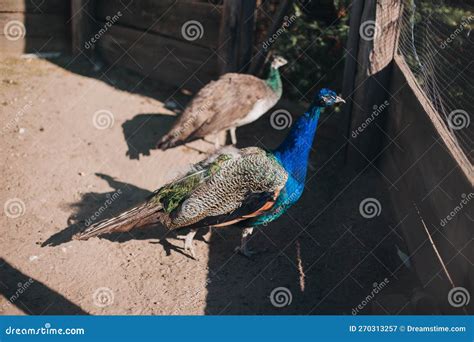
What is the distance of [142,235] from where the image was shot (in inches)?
206

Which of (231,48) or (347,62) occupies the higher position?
(347,62)

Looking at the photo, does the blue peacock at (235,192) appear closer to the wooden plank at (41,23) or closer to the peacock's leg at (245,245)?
the peacock's leg at (245,245)

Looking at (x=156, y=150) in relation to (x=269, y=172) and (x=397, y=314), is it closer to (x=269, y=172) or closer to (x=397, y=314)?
(x=269, y=172)

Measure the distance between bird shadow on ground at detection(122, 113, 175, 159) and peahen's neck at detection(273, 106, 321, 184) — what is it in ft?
6.41

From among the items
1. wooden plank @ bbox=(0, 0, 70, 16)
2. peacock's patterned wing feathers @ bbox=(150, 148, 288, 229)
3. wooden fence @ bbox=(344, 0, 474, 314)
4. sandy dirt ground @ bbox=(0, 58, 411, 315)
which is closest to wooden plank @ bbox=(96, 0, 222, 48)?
wooden plank @ bbox=(0, 0, 70, 16)

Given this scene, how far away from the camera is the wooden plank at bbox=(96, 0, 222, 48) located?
711 cm

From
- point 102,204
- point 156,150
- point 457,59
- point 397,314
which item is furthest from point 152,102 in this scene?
point 397,314

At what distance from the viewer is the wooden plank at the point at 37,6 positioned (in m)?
7.83

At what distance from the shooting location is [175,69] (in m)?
7.53

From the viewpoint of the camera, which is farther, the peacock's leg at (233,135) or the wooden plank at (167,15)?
the wooden plank at (167,15)

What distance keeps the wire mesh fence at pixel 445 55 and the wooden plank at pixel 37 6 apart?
171 inches

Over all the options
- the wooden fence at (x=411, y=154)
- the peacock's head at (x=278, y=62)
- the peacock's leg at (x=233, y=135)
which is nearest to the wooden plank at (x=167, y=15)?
the peacock's head at (x=278, y=62)

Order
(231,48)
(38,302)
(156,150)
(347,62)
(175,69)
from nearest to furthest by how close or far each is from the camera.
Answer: (38,302), (347,62), (156,150), (231,48), (175,69)

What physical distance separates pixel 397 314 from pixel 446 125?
1.40 m
